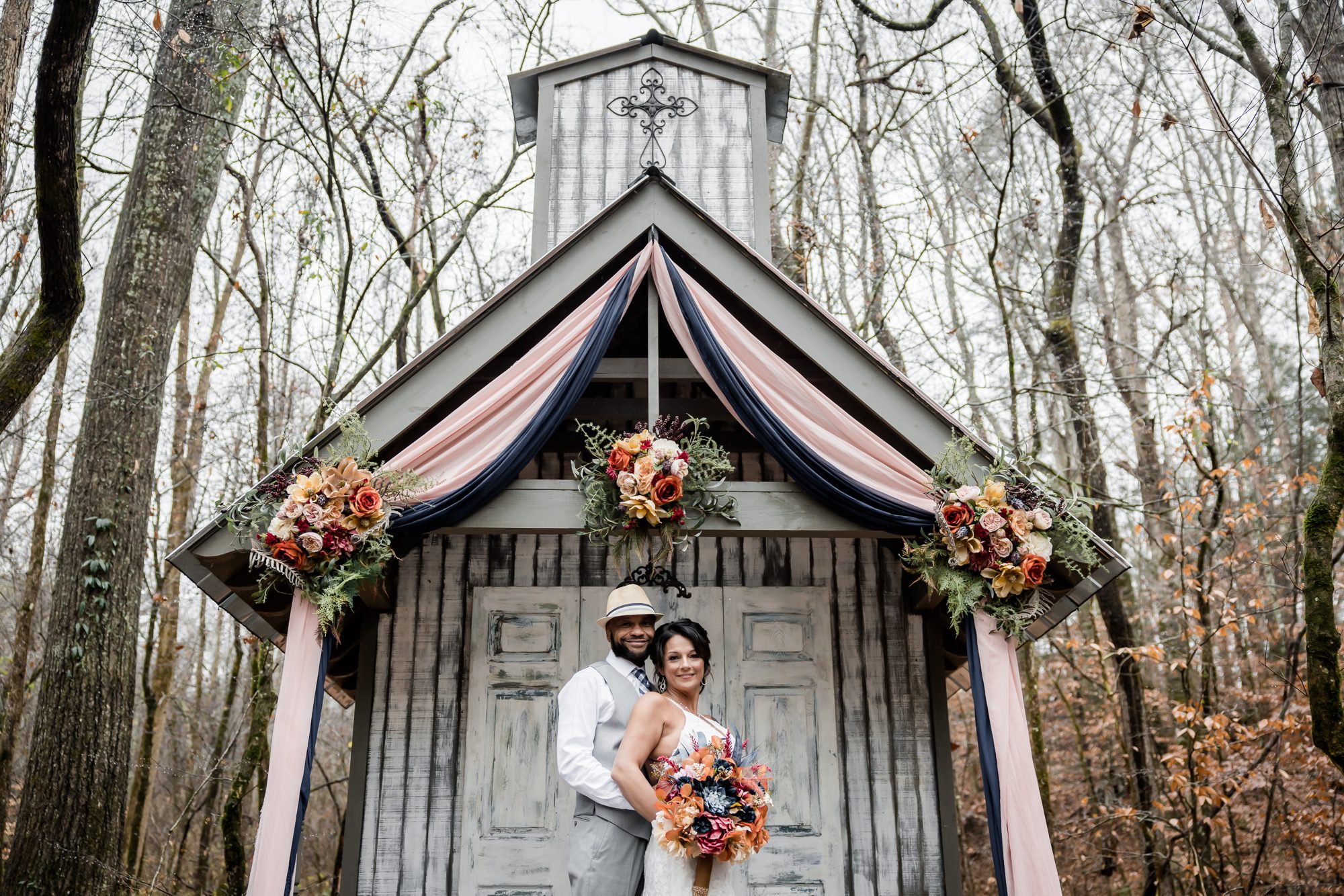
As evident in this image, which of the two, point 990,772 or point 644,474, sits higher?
point 644,474

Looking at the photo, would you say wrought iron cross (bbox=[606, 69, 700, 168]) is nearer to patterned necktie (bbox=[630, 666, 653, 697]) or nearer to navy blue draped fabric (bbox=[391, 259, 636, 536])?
Answer: navy blue draped fabric (bbox=[391, 259, 636, 536])

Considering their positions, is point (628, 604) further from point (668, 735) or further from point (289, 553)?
point (289, 553)

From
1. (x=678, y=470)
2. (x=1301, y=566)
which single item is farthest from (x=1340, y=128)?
(x=678, y=470)

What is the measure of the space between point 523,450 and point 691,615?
178cm

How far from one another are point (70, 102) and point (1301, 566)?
6.63 meters

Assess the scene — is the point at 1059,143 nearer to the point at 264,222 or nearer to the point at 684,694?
the point at 264,222

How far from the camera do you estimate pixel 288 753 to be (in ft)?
14.9

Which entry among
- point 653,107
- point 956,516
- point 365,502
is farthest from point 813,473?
point 653,107

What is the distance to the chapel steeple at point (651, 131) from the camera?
849 centimetres

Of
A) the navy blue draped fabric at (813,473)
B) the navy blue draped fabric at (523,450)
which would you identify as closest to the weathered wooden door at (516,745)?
the navy blue draped fabric at (523,450)

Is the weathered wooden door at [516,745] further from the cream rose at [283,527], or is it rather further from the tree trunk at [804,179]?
the tree trunk at [804,179]

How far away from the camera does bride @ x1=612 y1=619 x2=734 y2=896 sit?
4.09 m

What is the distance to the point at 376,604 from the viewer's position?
5.95m

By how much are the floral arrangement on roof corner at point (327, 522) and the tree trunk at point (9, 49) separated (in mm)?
2176
